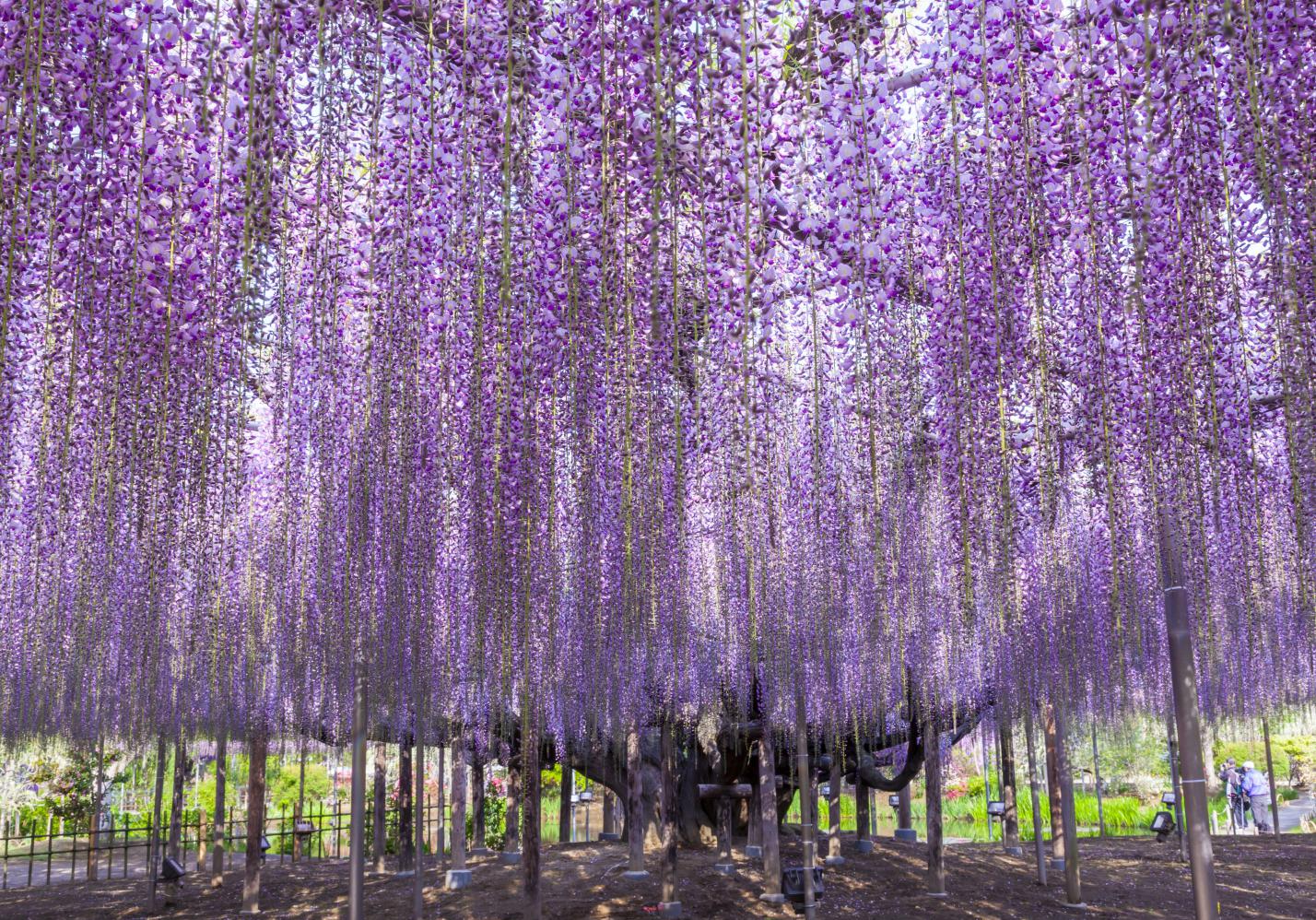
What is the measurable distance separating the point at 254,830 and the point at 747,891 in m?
5.84

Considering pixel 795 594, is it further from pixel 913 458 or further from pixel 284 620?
pixel 284 620

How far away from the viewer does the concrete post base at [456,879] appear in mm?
13641

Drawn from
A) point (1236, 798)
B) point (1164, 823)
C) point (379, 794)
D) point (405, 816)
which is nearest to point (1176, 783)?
point (1164, 823)

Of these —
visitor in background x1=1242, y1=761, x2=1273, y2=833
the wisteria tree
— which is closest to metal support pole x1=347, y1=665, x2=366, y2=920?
the wisteria tree

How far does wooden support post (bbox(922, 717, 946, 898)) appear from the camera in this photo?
12.9 metres

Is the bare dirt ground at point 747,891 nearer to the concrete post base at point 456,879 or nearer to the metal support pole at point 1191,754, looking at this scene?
the concrete post base at point 456,879

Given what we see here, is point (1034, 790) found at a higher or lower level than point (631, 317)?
lower

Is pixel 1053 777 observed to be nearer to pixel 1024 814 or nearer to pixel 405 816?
pixel 405 816

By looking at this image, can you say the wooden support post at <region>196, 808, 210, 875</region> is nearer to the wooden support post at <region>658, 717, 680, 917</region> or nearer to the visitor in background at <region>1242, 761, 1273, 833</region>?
the wooden support post at <region>658, 717, 680, 917</region>

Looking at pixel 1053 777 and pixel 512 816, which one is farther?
pixel 512 816

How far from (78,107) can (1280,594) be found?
14.8 meters

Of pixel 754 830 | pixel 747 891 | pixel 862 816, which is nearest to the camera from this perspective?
pixel 747 891

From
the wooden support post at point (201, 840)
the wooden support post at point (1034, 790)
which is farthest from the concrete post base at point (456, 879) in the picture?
the wooden support post at point (201, 840)

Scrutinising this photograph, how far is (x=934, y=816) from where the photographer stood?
13.2 m
